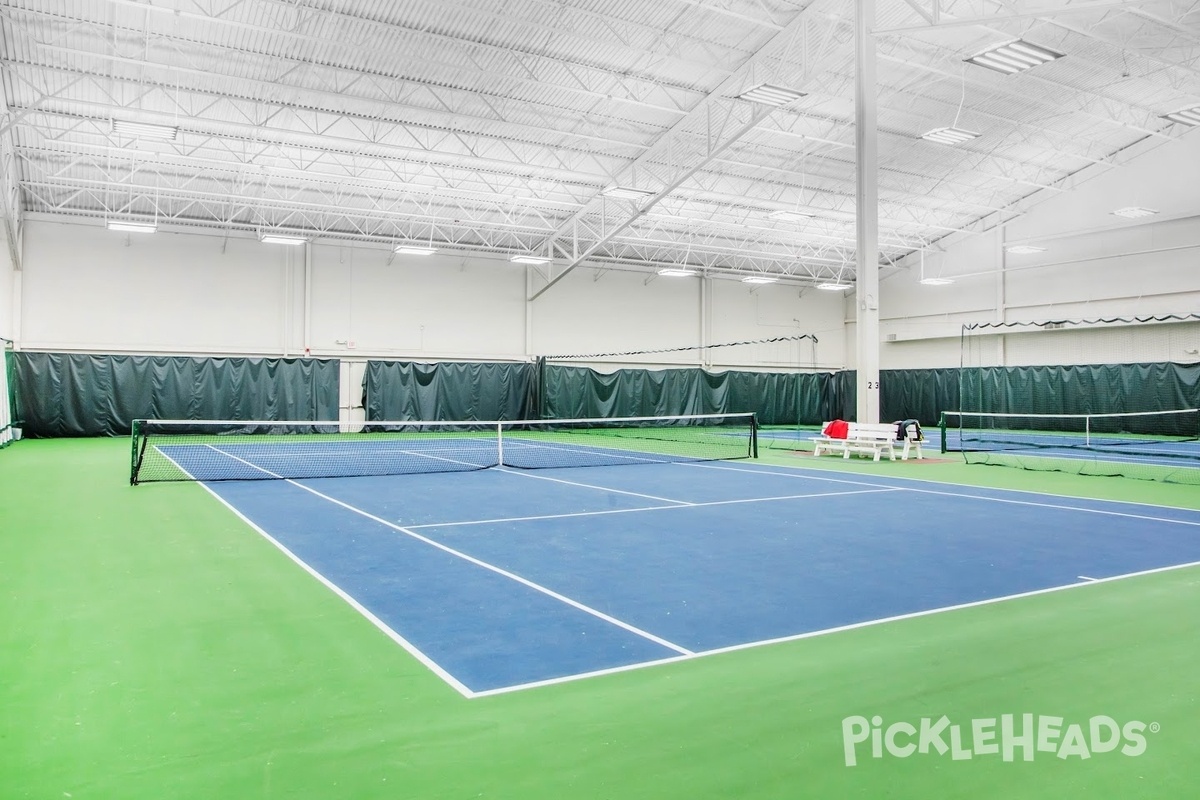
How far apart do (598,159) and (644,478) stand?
1308 centimetres

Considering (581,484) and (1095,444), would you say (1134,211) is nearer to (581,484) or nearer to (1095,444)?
(1095,444)

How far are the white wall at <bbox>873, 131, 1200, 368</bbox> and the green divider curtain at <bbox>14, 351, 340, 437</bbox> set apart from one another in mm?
23639

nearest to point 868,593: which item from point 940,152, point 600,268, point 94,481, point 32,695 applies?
point 32,695

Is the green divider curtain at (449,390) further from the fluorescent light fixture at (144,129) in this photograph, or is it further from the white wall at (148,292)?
the fluorescent light fixture at (144,129)

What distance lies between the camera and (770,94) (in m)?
16.7

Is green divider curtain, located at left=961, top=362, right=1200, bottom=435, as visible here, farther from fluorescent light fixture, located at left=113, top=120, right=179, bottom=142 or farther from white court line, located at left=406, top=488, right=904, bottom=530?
fluorescent light fixture, located at left=113, top=120, right=179, bottom=142

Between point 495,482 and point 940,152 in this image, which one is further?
point 940,152

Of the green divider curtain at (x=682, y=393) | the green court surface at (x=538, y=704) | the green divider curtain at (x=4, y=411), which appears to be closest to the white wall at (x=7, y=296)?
the green divider curtain at (x=4, y=411)

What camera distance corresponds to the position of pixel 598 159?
77.9 ft

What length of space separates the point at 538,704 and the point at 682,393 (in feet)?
98.4

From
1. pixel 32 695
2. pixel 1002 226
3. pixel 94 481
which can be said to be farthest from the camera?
pixel 1002 226

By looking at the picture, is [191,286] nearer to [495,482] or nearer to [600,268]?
[600,268]

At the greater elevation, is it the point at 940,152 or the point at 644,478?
the point at 940,152

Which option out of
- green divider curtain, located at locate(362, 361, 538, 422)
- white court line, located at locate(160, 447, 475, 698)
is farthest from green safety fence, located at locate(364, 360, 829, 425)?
white court line, located at locate(160, 447, 475, 698)
